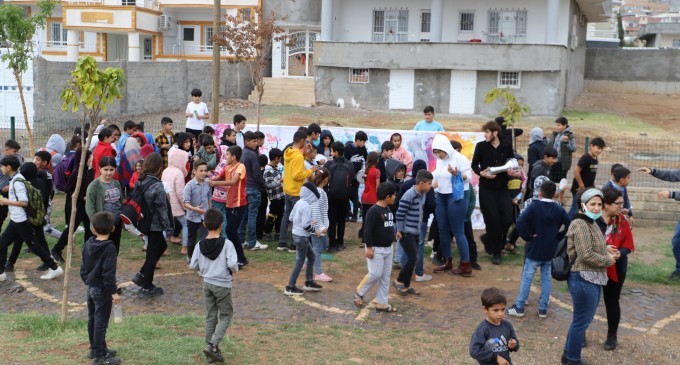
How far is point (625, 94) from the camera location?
46062 millimetres

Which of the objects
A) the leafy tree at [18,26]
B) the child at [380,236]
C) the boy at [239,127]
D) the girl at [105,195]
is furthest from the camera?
the leafy tree at [18,26]

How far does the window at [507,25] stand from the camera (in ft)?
117

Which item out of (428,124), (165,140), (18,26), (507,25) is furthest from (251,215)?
(507,25)

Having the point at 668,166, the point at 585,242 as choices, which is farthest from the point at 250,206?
the point at 668,166

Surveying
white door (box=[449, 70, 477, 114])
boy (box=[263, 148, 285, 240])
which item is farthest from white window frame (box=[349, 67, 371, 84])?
boy (box=[263, 148, 285, 240])

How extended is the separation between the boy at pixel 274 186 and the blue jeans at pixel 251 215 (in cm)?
27

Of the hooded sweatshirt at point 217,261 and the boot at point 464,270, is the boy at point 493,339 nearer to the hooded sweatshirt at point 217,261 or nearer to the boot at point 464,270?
the hooded sweatshirt at point 217,261

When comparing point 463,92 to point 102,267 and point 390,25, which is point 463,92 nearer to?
point 390,25

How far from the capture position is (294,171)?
39.6 ft

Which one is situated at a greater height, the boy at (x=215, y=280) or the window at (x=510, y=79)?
the window at (x=510, y=79)

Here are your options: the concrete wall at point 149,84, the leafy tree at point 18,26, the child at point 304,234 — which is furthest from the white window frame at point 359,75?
the child at point 304,234

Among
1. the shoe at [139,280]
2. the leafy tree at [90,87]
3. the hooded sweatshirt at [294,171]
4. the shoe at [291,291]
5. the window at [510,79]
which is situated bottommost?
the shoe at [291,291]

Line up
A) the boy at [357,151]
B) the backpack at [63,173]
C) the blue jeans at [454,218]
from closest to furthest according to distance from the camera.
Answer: the blue jeans at [454,218] < the backpack at [63,173] < the boy at [357,151]

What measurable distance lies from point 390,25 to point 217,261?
100 ft
